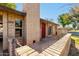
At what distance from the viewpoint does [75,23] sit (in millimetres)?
3201

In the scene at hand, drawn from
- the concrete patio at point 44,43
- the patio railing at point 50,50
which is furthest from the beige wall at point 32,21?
the patio railing at point 50,50

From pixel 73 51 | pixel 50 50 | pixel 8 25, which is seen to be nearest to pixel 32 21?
pixel 8 25

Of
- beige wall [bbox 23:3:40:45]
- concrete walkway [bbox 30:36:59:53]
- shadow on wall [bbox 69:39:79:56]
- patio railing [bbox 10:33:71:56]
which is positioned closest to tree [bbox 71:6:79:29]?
patio railing [bbox 10:33:71:56]

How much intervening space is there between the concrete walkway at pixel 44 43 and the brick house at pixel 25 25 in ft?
0.23

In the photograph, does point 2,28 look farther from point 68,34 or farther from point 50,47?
point 68,34

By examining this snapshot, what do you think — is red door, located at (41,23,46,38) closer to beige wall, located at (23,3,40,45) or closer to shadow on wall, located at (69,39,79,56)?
beige wall, located at (23,3,40,45)

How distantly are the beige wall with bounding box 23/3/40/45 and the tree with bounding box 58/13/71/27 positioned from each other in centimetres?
37

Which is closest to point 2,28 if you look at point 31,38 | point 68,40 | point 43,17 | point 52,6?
point 31,38

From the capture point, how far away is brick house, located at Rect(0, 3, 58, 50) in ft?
10.6

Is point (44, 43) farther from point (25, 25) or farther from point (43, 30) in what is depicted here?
point (25, 25)

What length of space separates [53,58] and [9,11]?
43.9 inches

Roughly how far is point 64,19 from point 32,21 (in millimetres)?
537

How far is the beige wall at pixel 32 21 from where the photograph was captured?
320 centimetres

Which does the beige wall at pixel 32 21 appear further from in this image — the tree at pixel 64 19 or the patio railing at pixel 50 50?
the tree at pixel 64 19
